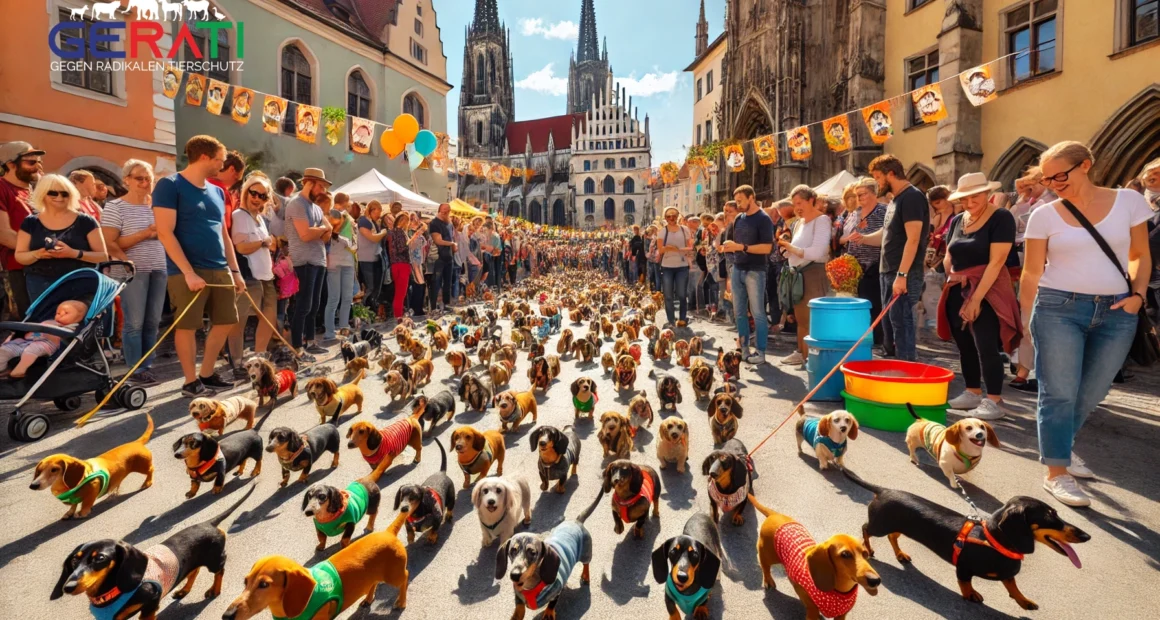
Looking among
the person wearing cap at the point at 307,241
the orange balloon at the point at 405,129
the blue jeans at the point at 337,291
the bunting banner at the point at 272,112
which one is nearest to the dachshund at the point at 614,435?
the person wearing cap at the point at 307,241

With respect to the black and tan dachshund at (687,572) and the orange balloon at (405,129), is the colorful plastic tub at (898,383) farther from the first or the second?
the orange balloon at (405,129)

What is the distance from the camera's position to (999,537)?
208cm

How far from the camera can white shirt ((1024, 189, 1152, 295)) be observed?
2.90 meters

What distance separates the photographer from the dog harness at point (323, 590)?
6.17 ft

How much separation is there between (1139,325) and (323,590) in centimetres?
479

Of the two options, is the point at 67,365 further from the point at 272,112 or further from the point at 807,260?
the point at 272,112

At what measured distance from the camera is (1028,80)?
13.6 meters

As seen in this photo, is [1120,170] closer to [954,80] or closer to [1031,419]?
[954,80]

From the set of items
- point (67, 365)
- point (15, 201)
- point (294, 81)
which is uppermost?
point (294, 81)

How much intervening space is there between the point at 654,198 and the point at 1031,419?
226 feet

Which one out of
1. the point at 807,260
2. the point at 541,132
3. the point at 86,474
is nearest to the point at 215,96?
the point at 86,474

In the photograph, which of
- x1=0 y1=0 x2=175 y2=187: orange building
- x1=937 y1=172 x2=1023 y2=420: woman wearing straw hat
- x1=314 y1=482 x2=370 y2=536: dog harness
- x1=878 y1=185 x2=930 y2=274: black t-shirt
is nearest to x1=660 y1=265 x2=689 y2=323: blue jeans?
x1=878 y1=185 x2=930 y2=274: black t-shirt

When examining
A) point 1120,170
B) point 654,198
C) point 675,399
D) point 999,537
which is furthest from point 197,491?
point 654,198

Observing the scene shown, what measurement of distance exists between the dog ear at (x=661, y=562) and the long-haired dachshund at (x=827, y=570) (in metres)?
0.49
